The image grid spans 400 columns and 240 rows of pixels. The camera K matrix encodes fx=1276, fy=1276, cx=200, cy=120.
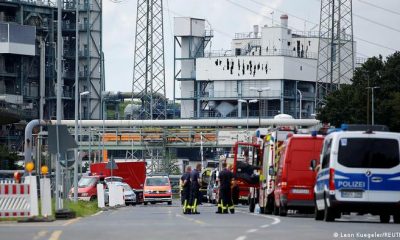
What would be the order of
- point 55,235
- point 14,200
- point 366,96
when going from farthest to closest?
point 366,96 < point 14,200 < point 55,235

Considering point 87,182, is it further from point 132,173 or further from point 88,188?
point 132,173

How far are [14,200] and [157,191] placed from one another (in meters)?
43.7

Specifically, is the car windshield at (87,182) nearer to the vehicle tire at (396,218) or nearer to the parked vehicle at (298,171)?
the parked vehicle at (298,171)

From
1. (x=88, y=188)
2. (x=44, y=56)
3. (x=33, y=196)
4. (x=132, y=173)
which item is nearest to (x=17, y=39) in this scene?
(x=44, y=56)

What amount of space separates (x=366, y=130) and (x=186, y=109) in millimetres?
134651

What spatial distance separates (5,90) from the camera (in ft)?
450

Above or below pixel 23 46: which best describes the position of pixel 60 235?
below

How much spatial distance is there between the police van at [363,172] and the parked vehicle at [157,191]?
46.7 m

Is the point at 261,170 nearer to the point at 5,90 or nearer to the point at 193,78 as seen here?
the point at 5,90

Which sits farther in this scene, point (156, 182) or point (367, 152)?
point (156, 182)

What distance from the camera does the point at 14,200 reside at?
3444cm

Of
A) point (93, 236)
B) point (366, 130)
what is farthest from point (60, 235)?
point (366, 130)

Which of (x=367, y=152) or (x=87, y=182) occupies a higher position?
(x=367, y=152)

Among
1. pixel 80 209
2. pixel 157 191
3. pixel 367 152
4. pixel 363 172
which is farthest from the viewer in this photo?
pixel 157 191
